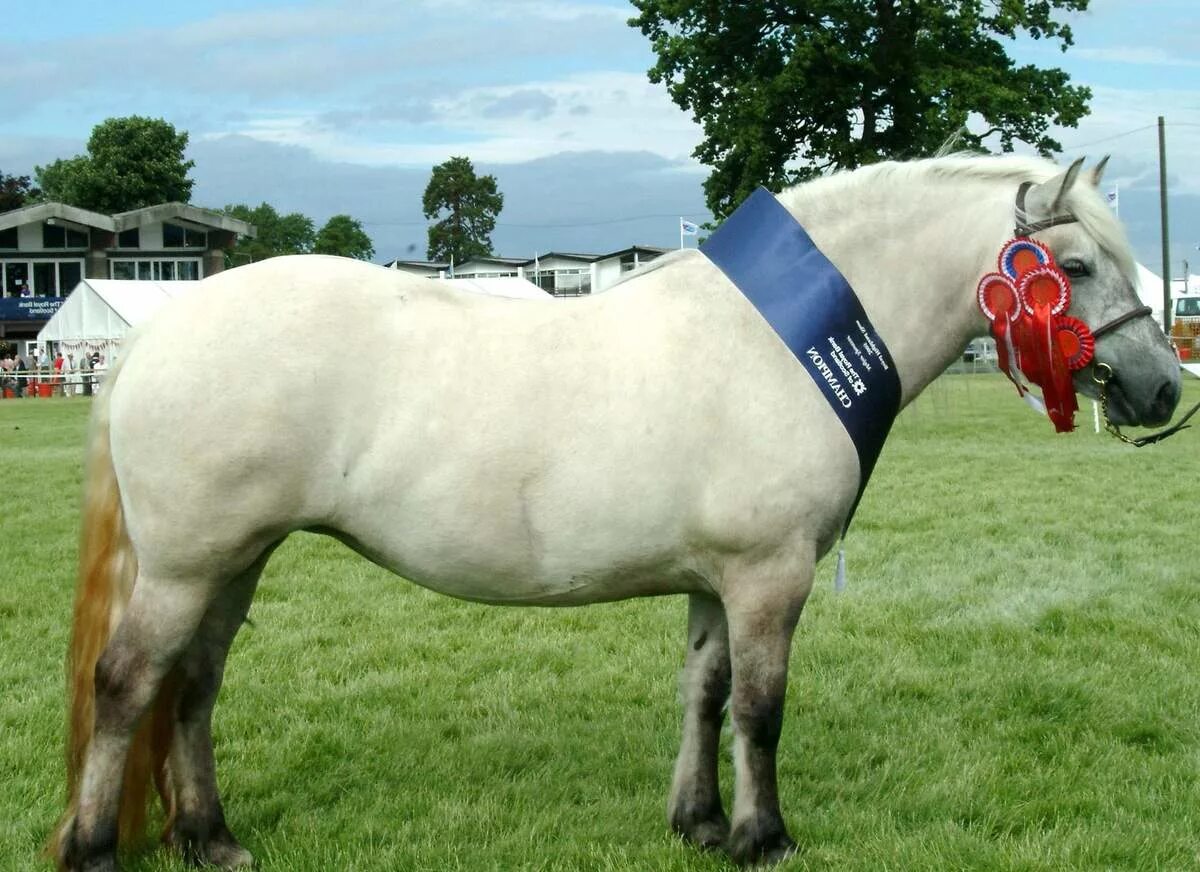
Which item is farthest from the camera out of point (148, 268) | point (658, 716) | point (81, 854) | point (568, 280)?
point (568, 280)

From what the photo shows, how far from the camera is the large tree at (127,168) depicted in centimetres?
6266

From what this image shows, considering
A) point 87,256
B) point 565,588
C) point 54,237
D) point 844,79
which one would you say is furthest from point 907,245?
point 54,237

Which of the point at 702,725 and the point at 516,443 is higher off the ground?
the point at 516,443

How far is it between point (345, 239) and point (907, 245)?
258 feet

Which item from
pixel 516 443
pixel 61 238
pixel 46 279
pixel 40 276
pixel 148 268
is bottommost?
pixel 516 443

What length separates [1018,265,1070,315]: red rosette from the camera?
3324mm

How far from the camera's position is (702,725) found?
3828 mm

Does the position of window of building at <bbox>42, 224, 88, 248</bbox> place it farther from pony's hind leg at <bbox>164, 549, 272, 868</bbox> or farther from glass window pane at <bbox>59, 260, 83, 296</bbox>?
pony's hind leg at <bbox>164, 549, 272, 868</bbox>

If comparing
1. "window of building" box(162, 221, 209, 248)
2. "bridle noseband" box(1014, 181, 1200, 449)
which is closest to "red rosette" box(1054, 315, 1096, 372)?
"bridle noseband" box(1014, 181, 1200, 449)

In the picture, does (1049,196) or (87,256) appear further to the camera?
(87,256)

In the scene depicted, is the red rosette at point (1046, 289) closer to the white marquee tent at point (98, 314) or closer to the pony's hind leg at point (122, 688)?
the pony's hind leg at point (122, 688)

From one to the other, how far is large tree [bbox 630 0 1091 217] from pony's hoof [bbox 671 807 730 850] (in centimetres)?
2778

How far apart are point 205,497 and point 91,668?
0.77 m

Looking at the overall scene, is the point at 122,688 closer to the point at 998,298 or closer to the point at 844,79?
the point at 998,298
